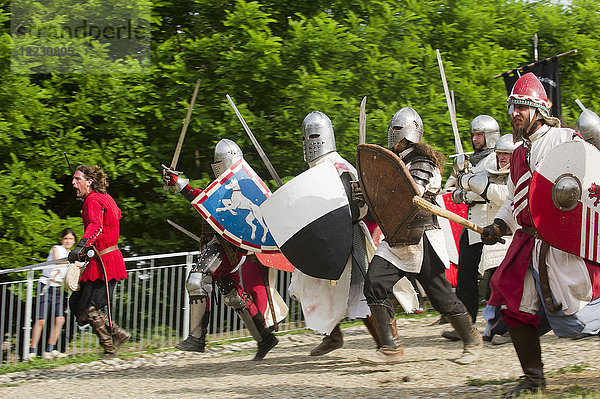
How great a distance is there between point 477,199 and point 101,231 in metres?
3.02

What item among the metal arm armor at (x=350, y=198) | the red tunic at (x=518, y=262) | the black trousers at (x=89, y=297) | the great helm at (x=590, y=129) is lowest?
the black trousers at (x=89, y=297)

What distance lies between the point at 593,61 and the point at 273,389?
812 centimetres

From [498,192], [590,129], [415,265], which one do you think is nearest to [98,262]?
[415,265]

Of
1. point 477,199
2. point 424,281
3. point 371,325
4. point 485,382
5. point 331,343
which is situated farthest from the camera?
point 477,199

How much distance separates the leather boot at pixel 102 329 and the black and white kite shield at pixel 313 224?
6.69 ft

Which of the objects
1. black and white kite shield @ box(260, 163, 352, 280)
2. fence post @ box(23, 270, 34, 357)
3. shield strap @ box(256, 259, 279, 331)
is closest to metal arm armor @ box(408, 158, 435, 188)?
black and white kite shield @ box(260, 163, 352, 280)

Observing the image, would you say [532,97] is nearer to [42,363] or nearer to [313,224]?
[313,224]

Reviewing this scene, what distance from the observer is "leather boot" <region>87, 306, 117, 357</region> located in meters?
6.37

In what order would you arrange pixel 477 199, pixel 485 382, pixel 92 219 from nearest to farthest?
1. pixel 485 382
2. pixel 477 199
3. pixel 92 219

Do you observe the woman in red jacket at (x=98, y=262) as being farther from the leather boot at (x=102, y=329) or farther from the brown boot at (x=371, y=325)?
the brown boot at (x=371, y=325)

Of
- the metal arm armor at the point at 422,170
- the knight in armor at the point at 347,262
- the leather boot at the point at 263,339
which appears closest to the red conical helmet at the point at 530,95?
the metal arm armor at the point at 422,170

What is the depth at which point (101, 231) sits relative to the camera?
641cm

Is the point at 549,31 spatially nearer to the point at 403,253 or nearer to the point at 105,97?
the point at 105,97

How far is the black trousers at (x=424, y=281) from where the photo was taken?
487 cm
